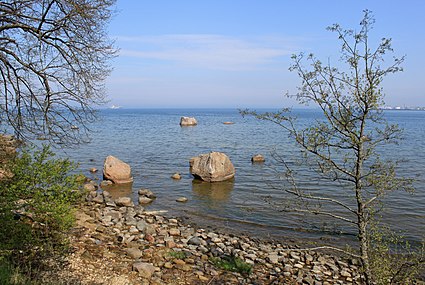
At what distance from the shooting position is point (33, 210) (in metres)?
7.79

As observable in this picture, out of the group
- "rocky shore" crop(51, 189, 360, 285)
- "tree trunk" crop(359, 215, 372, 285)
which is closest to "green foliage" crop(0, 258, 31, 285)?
"rocky shore" crop(51, 189, 360, 285)

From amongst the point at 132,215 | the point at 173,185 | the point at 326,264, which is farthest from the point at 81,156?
the point at 326,264

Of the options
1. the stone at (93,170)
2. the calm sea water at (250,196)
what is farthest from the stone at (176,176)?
the stone at (93,170)

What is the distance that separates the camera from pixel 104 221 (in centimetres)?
1338

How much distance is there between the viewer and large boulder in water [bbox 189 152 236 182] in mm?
22734

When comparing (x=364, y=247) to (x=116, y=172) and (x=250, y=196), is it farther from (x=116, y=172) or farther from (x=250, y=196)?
(x=116, y=172)

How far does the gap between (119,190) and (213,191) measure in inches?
217

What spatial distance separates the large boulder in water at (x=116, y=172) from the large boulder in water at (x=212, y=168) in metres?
4.27

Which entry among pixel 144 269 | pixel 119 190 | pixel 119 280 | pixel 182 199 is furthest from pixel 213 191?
pixel 119 280

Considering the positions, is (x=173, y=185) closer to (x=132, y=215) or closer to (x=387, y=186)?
(x=132, y=215)

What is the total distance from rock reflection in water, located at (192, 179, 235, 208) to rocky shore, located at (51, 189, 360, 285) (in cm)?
448

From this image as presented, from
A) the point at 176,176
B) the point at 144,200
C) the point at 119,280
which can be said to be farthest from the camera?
the point at 176,176

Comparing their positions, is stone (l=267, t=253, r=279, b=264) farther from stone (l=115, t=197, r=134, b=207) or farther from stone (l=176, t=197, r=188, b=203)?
stone (l=115, t=197, r=134, b=207)

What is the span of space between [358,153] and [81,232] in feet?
29.5
